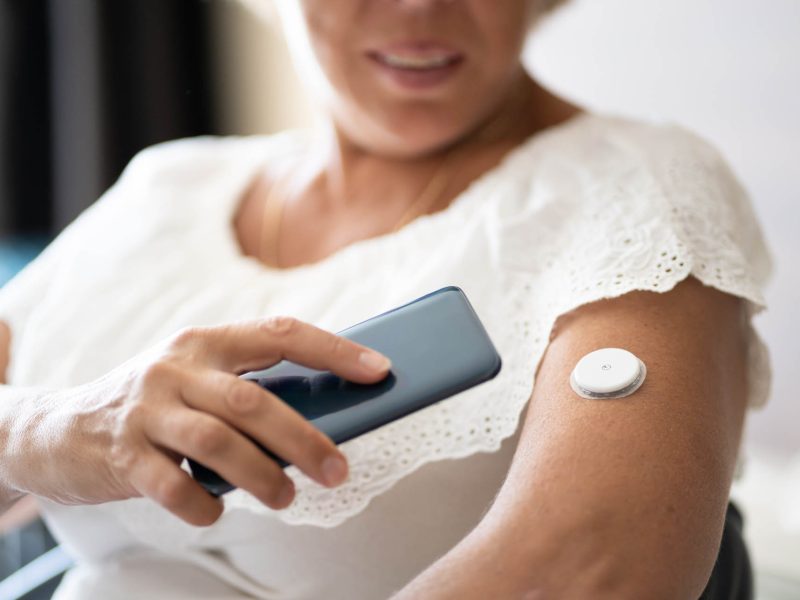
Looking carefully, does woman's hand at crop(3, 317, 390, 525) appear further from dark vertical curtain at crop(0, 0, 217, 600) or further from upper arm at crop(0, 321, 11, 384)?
dark vertical curtain at crop(0, 0, 217, 600)

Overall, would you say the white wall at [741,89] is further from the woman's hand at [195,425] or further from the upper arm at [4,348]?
the woman's hand at [195,425]

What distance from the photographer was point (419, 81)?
2.93 feet

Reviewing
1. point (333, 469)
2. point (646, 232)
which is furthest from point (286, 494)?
point (646, 232)

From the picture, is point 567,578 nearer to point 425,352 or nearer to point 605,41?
point 425,352

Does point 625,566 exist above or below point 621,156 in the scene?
below

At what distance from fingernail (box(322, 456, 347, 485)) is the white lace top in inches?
7.5

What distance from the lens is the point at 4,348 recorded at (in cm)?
100

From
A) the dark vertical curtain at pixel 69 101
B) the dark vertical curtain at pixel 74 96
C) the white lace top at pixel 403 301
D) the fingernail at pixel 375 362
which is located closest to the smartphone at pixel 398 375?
the fingernail at pixel 375 362

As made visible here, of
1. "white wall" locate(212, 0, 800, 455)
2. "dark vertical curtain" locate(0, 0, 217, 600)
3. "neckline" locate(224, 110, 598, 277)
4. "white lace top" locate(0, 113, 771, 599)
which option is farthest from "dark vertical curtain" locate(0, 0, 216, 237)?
"neckline" locate(224, 110, 598, 277)

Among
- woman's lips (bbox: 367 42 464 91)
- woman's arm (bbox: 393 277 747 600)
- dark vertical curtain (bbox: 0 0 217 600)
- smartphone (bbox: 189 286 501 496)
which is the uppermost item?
dark vertical curtain (bbox: 0 0 217 600)

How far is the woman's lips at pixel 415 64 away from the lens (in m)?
0.88

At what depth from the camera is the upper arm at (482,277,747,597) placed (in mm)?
556

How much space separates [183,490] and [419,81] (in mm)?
505

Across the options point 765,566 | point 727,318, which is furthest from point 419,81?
point 765,566
